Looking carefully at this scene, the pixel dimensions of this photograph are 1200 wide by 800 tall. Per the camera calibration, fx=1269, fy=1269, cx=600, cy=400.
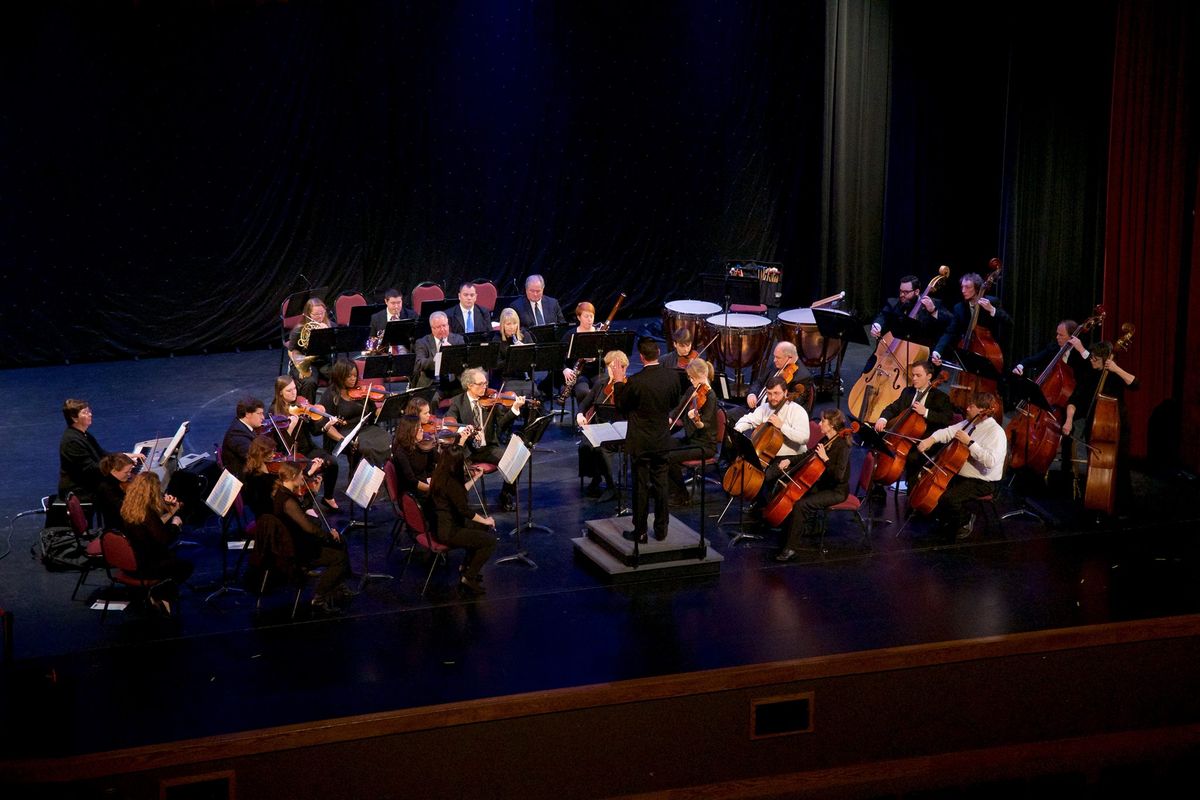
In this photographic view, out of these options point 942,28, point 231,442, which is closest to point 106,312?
point 231,442

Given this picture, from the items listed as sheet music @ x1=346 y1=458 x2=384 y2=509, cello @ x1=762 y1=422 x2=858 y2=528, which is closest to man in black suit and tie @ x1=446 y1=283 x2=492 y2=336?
sheet music @ x1=346 y1=458 x2=384 y2=509

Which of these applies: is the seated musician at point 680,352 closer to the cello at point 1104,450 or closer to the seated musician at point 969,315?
the seated musician at point 969,315

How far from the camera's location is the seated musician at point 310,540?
25.0 feet

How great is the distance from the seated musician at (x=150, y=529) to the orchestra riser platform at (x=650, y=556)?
8.54 ft

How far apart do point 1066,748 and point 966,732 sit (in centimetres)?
59

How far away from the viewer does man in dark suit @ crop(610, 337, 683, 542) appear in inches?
322

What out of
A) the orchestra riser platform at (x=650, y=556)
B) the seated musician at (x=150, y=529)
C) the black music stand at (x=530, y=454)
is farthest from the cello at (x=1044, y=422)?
the seated musician at (x=150, y=529)

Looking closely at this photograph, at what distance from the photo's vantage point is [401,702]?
265 inches

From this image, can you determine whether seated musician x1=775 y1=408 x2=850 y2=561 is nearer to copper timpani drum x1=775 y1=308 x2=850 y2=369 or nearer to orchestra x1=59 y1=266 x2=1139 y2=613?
orchestra x1=59 y1=266 x2=1139 y2=613

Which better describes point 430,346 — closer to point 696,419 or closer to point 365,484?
point 696,419

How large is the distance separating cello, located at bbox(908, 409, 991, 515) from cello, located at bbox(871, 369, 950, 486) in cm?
24

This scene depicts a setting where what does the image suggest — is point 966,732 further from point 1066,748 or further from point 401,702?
point 401,702

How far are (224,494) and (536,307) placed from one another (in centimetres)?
484

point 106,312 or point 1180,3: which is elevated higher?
point 1180,3
